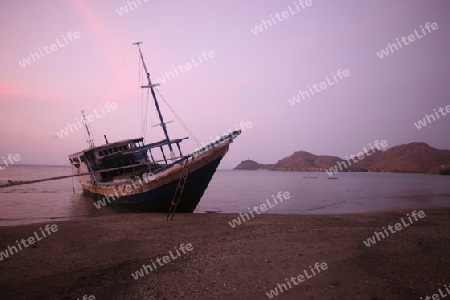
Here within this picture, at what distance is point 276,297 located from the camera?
434 cm

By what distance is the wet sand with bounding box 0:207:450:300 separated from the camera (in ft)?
15.1

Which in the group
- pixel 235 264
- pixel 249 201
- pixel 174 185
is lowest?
pixel 249 201

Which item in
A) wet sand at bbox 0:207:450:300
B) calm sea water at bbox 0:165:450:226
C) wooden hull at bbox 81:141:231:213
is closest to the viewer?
wet sand at bbox 0:207:450:300

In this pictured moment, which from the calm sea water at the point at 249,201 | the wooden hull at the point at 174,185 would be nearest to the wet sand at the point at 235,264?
the wooden hull at the point at 174,185

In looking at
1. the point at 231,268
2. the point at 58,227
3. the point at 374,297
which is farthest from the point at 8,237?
the point at 374,297

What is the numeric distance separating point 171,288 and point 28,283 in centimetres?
325

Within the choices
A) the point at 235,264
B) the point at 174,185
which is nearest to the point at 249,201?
the point at 174,185

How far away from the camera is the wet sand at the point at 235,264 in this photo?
460cm

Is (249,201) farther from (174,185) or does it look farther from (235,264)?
(235,264)

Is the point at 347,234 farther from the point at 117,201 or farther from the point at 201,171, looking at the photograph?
the point at 117,201

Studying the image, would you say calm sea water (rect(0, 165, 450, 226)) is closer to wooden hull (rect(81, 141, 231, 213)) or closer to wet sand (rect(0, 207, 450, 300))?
wooden hull (rect(81, 141, 231, 213))

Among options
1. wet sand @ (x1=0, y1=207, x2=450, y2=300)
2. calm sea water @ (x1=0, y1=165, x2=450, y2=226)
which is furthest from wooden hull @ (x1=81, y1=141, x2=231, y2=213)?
wet sand @ (x1=0, y1=207, x2=450, y2=300)

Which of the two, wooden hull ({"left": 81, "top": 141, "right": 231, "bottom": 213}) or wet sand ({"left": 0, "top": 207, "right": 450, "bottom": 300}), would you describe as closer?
wet sand ({"left": 0, "top": 207, "right": 450, "bottom": 300})

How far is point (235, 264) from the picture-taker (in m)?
5.75
